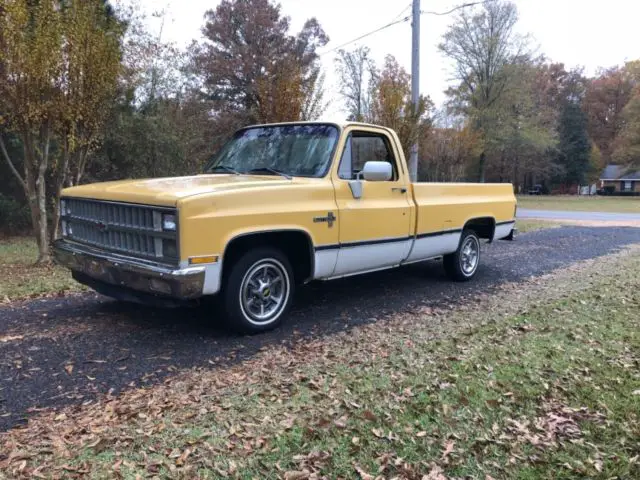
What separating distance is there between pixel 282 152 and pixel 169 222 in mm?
1997

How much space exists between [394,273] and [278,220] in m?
3.87

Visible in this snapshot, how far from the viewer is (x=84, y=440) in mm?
2975

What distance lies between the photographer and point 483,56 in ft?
126

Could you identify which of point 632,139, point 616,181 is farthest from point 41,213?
point 616,181

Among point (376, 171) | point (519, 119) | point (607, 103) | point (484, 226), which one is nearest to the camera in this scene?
point (376, 171)

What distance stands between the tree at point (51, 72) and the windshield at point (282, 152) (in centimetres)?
352

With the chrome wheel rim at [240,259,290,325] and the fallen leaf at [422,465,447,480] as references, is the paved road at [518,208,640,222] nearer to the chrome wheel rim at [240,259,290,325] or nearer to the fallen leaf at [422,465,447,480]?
the chrome wheel rim at [240,259,290,325]

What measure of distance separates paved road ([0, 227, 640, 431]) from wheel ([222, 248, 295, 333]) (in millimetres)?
159

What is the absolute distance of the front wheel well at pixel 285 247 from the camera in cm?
470

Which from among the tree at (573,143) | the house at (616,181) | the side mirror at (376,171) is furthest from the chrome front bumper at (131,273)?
the house at (616,181)

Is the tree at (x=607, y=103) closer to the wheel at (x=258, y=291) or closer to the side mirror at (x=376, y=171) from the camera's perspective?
the side mirror at (x=376, y=171)

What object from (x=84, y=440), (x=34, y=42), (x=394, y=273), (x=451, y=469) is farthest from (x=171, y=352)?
(x=34, y=42)

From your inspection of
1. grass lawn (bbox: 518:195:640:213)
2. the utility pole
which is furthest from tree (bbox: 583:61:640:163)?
the utility pole

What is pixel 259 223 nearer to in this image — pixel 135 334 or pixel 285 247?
pixel 285 247
